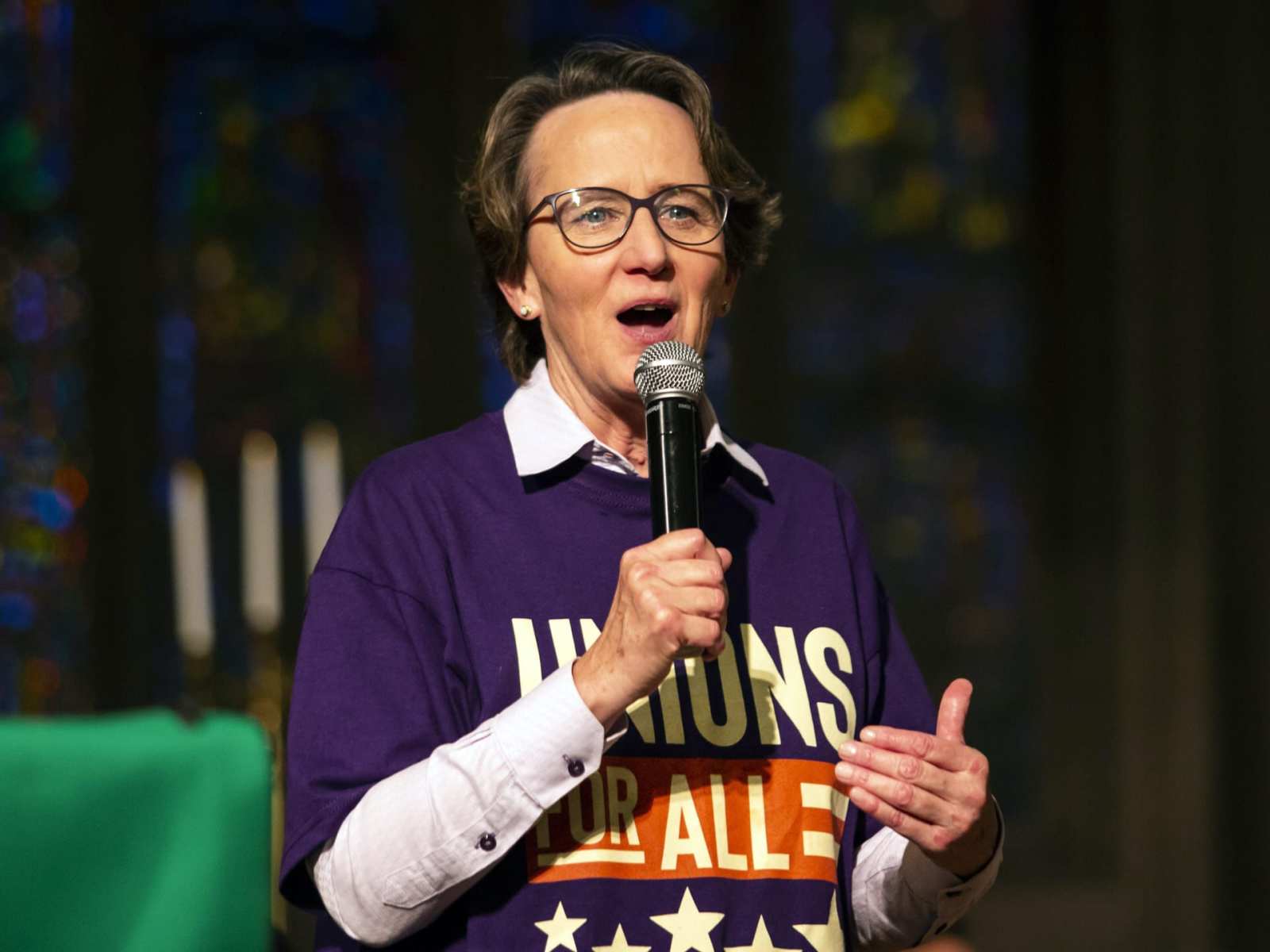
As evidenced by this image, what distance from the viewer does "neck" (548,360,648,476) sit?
188 cm

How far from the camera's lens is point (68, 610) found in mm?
5406

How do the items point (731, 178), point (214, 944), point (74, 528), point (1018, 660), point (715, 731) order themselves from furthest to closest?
point (1018, 660), point (74, 528), point (731, 178), point (715, 731), point (214, 944)

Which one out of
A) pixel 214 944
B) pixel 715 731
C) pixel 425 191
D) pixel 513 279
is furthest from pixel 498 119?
pixel 425 191

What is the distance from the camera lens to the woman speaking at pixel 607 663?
1.52 metres

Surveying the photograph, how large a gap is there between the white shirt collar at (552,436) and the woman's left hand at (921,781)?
0.40 m

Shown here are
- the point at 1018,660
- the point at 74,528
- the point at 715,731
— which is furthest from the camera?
the point at 1018,660

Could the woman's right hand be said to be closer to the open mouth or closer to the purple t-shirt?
the purple t-shirt

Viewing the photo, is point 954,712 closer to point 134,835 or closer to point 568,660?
point 568,660

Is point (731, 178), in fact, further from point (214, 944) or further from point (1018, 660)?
point (1018, 660)

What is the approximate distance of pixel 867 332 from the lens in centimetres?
591

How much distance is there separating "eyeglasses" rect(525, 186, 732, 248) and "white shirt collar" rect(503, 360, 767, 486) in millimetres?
189

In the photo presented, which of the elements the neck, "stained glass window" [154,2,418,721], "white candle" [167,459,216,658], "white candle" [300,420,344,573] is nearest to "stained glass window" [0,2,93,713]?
"stained glass window" [154,2,418,721]

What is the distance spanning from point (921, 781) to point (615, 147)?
2.52 ft

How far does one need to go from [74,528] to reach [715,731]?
4.16 metres
